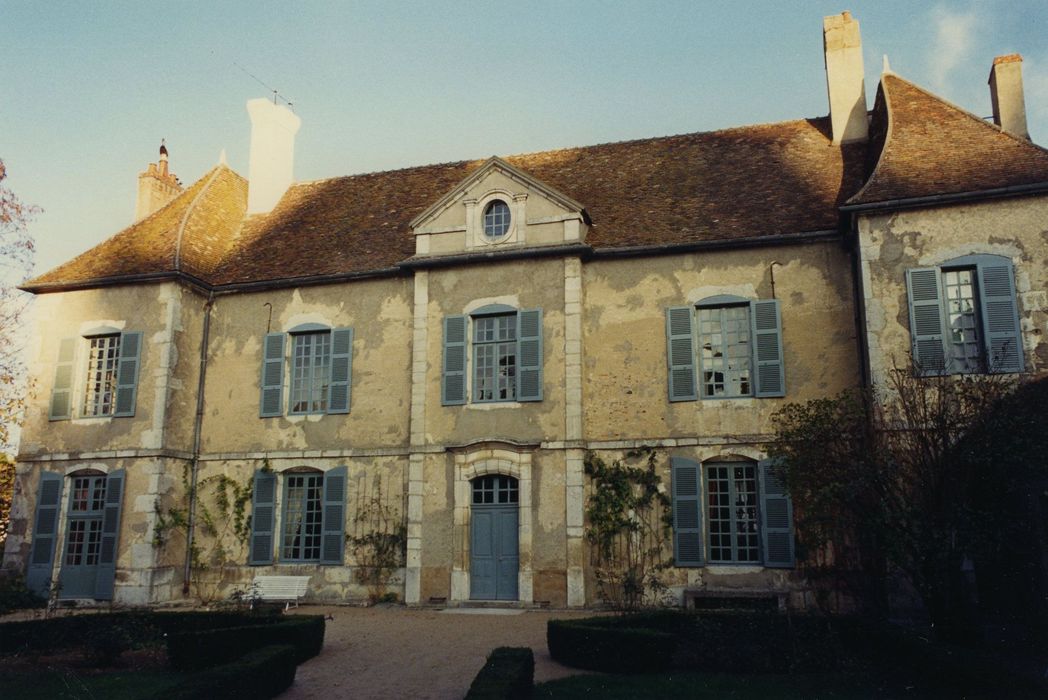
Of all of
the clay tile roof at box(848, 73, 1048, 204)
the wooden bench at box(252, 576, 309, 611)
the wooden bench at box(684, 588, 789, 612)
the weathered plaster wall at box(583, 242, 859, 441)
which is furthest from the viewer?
the wooden bench at box(252, 576, 309, 611)

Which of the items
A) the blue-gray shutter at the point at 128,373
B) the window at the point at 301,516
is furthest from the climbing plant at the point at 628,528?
the blue-gray shutter at the point at 128,373

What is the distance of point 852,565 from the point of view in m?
13.3

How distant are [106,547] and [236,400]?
3492mm

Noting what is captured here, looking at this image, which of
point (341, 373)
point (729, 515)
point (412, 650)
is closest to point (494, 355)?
point (341, 373)

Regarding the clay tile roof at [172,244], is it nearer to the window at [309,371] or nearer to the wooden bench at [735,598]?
the window at [309,371]

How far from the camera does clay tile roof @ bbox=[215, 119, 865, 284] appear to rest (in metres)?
15.6

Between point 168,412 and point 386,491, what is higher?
point 168,412

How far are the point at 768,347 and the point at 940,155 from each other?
4121 millimetres

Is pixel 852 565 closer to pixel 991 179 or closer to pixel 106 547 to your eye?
pixel 991 179

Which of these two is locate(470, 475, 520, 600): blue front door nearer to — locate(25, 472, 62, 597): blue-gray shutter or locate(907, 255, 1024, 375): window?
locate(907, 255, 1024, 375): window

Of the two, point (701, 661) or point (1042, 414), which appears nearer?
point (701, 661)

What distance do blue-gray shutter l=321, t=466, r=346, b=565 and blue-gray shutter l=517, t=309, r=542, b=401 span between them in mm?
3757

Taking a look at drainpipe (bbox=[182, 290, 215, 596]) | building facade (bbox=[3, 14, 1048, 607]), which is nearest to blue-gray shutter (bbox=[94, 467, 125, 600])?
building facade (bbox=[3, 14, 1048, 607])

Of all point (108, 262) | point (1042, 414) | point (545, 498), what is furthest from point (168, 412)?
point (1042, 414)
